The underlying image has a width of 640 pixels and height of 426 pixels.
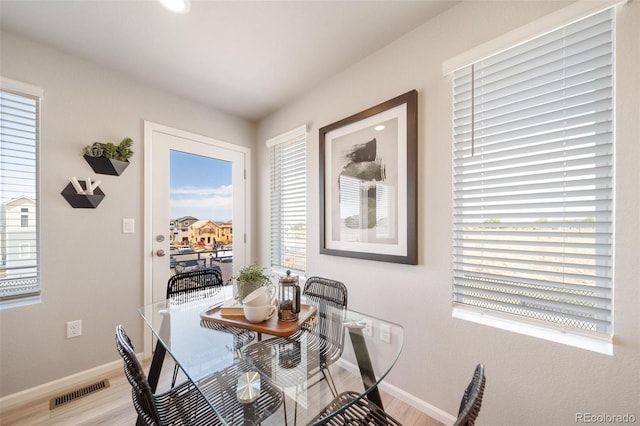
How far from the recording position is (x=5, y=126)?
1.75 m

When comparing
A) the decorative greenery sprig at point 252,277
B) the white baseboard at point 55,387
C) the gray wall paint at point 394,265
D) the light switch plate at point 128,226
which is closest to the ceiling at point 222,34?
the gray wall paint at point 394,265

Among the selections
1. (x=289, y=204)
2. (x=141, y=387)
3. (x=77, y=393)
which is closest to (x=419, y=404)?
(x=141, y=387)

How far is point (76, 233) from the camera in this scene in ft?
6.55

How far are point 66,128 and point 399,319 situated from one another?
296cm

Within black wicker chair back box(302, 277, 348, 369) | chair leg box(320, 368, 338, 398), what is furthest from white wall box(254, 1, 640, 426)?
chair leg box(320, 368, 338, 398)

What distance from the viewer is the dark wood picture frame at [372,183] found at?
1.73 metres

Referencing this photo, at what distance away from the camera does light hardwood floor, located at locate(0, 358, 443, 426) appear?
158cm

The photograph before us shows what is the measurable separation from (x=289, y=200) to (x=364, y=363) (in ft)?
6.41

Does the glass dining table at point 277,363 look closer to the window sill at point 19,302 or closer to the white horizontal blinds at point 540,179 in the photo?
the white horizontal blinds at point 540,179

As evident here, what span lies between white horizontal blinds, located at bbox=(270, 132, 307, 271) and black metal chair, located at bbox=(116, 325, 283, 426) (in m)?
1.56

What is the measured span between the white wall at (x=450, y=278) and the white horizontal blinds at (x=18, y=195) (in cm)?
223

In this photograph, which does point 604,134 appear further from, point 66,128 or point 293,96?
point 66,128

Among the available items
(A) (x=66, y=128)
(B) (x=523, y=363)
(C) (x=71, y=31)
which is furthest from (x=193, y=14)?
(B) (x=523, y=363)

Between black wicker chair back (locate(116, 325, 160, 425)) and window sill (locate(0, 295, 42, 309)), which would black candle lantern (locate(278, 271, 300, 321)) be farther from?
window sill (locate(0, 295, 42, 309))
